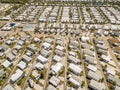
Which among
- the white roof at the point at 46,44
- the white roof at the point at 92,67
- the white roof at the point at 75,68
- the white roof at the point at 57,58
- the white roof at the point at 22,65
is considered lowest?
the white roof at the point at 92,67

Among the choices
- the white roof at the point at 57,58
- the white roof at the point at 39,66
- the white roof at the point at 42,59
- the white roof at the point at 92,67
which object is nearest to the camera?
the white roof at the point at 92,67

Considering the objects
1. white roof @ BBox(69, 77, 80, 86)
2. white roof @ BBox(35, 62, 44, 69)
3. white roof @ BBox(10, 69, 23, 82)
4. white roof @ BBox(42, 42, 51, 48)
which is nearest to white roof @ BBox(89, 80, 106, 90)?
white roof @ BBox(69, 77, 80, 86)

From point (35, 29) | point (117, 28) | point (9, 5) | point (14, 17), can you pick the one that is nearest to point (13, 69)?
point (35, 29)

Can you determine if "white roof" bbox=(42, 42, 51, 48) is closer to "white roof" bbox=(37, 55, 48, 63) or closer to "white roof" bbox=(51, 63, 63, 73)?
"white roof" bbox=(37, 55, 48, 63)

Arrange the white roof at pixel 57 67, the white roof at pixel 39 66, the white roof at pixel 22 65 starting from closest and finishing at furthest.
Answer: the white roof at pixel 57 67
the white roof at pixel 39 66
the white roof at pixel 22 65

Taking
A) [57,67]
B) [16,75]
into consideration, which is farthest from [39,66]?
[16,75]

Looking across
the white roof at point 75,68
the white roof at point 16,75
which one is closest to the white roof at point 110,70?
the white roof at point 75,68

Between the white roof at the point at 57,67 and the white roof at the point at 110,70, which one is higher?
the white roof at the point at 57,67

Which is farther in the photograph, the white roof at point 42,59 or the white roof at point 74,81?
the white roof at point 42,59

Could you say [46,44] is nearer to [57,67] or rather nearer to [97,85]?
[57,67]

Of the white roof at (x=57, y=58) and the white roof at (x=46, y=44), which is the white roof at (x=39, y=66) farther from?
the white roof at (x=46, y=44)

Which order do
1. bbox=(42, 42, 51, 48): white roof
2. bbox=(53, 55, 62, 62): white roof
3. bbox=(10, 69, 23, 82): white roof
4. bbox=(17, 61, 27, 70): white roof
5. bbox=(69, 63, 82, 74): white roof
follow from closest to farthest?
bbox=(10, 69, 23, 82): white roof < bbox=(69, 63, 82, 74): white roof < bbox=(17, 61, 27, 70): white roof < bbox=(53, 55, 62, 62): white roof < bbox=(42, 42, 51, 48): white roof
